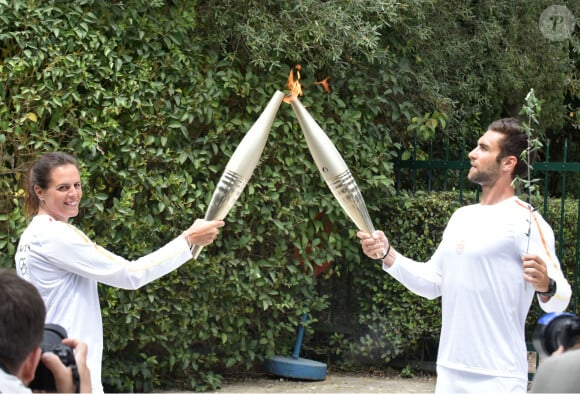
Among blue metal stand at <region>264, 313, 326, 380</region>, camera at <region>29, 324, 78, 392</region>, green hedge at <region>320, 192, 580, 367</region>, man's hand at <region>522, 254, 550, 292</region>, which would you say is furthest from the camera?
green hedge at <region>320, 192, 580, 367</region>

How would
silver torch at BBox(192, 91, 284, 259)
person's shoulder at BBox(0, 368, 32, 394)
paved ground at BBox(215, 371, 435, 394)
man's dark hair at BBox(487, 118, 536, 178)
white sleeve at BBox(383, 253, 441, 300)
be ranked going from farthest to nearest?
paved ground at BBox(215, 371, 435, 394) → silver torch at BBox(192, 91, 284, 259) → white sleeve at BBox(383, 253, 441, 300) → man's dark hair at BBox(487, 118, 536, 178) → person's shoulder at BBox(0, 368, 32, 394)

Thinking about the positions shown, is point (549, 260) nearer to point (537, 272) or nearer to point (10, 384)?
point (537, 272)

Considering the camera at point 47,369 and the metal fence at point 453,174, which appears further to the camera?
the metal fence at point 453,174

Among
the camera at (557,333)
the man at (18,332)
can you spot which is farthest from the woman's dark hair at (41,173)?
the camera at (557,333)

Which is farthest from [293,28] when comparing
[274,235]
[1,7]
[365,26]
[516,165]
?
[516,165]

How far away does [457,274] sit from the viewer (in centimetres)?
412

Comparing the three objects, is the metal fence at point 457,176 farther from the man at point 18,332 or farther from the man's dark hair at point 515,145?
the man at point 18,332

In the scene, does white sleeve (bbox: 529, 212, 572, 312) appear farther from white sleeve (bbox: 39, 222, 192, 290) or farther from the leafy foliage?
the leafy foliage

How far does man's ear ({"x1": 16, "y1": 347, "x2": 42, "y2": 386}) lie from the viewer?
99.0 inches

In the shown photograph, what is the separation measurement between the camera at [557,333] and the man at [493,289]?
1.10 m

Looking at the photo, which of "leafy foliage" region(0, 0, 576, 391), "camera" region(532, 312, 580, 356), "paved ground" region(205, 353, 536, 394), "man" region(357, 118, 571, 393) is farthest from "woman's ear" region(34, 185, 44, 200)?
"paved ground" region(205, 353, 536, 394)

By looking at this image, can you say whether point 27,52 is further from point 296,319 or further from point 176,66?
point 296,319

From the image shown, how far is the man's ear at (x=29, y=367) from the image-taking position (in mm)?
2514

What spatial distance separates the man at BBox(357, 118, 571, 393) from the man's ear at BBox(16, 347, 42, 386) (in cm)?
208
